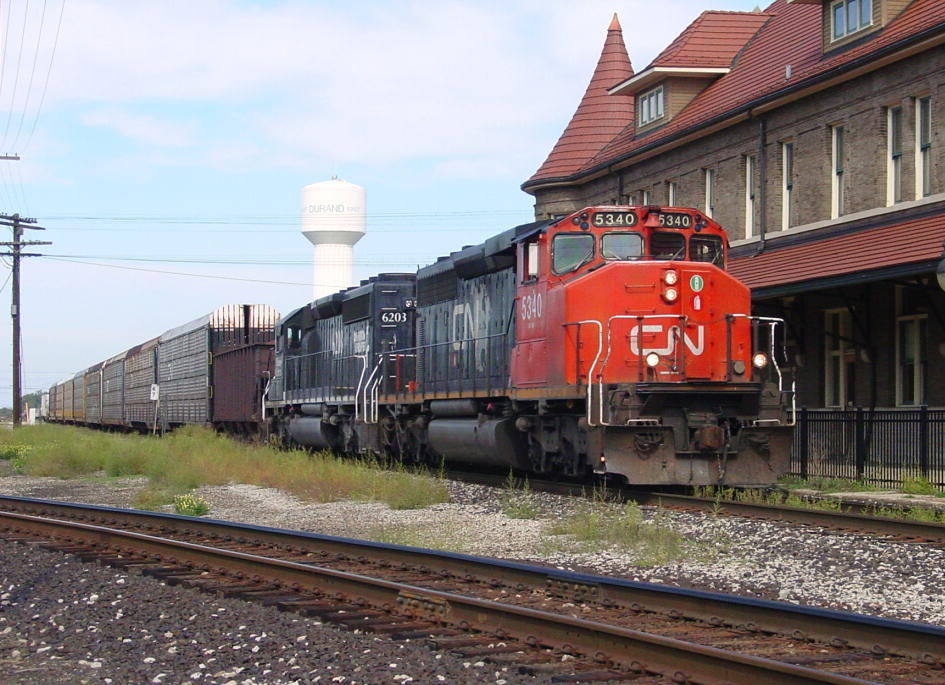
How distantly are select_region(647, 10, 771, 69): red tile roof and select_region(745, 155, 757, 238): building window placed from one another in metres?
5.66

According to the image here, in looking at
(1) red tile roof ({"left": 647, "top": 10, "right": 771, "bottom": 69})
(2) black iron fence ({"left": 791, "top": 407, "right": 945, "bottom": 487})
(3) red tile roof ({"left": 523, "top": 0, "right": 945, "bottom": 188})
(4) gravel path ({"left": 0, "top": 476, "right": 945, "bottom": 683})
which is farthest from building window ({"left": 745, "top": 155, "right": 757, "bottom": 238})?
(4) gravel path ({"left": 0, "top": 476, "right": 945, "bottom": 683})

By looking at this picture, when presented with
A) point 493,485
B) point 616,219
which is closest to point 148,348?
point 493,485

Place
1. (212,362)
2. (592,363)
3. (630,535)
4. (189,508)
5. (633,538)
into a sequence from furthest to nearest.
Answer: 1. (212,362)
2. (189,508)
3. (592,363)
4. (630,535)
5. (633,538)

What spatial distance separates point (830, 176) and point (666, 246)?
33.6ft

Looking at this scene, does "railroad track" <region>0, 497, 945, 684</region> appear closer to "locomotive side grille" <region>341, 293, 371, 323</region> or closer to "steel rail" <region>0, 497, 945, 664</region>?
"steel rail" <region>0, 497, 945, 664</region>

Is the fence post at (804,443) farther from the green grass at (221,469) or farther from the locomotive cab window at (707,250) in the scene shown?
the green grass at (221,469)

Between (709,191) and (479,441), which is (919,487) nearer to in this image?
(479,441)

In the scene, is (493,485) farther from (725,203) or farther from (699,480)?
(725,203)

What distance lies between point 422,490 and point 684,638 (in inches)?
361

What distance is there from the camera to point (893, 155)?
2261 cm

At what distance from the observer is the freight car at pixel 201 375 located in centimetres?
3238

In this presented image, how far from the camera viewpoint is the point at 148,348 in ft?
150

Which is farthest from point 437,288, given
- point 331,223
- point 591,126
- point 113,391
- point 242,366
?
point 331,223

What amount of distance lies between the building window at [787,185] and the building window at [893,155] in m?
3.37
